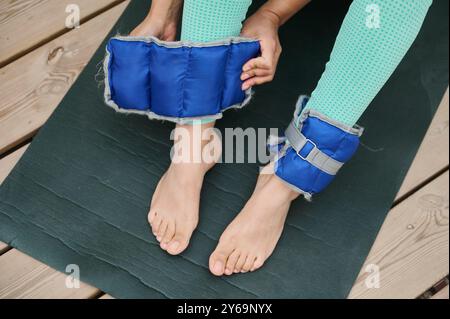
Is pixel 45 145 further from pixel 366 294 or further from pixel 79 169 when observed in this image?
pixel 366 294

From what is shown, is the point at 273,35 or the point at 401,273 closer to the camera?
the point at 273,35

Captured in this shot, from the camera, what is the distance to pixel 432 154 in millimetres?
1090

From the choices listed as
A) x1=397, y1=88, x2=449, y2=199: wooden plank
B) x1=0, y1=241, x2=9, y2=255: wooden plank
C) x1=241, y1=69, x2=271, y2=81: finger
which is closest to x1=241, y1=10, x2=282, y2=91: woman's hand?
x1=241, y1=69, x2=271, y2=81: finger

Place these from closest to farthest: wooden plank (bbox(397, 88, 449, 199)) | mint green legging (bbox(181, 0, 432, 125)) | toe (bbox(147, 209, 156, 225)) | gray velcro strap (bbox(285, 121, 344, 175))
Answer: mint green legging (bbox(181, 0, 432, 125)) → gray velcro strap (bbox(285, 121, 344, 175)) → toe (bbox(147, 209, 156, 225)) → wooden plank (bbox(397, 88, 449, 199))

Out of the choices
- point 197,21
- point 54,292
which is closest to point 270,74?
point 197,21

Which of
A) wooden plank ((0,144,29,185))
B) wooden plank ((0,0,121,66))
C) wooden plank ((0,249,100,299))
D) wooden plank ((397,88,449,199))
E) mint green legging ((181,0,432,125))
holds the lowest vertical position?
wooden plank ((0,249,100,299))

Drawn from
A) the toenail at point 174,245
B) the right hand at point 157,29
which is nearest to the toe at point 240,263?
the toenail at point 174,245

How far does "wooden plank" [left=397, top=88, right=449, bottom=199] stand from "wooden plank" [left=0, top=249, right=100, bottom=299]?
65 centimetres

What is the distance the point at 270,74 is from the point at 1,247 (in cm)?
56

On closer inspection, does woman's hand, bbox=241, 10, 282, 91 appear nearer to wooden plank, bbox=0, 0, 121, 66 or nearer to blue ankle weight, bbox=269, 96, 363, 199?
blue ankle weight, bbox=269, 96, 363, 199

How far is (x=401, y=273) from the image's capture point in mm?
1002

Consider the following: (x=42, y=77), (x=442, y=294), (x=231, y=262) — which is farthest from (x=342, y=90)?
(x=42, y=77)

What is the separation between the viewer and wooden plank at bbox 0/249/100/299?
90 cm

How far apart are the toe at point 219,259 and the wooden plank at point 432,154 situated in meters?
0.38
